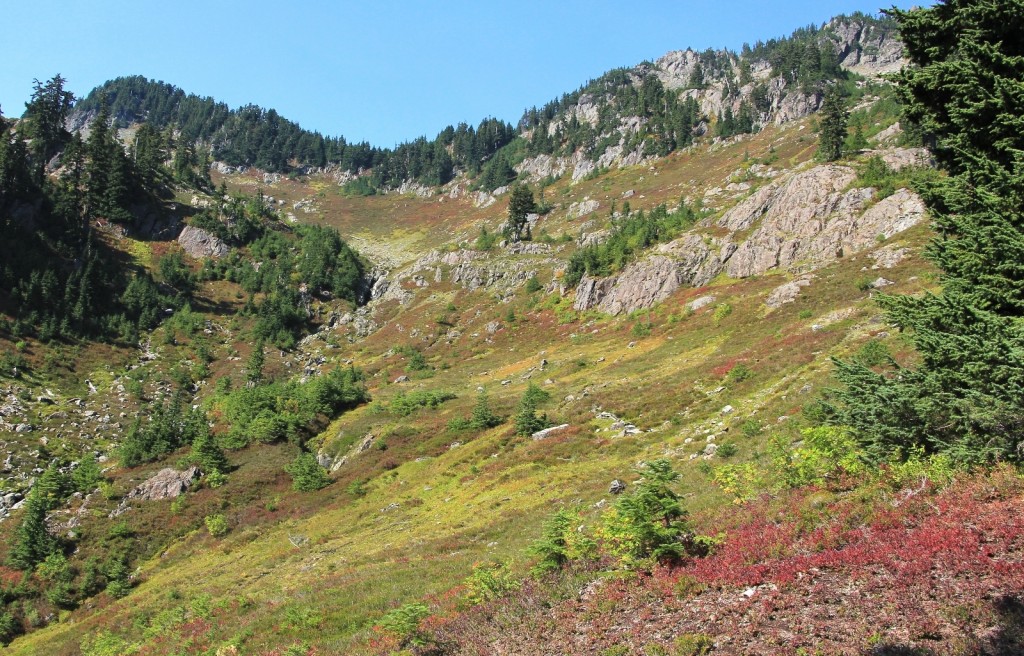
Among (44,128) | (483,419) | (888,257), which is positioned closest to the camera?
(483,419)

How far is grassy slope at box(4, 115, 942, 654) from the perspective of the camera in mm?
19547

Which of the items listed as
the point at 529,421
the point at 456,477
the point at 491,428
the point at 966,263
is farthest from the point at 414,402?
the point at 966,263

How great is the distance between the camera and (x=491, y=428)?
42844mm

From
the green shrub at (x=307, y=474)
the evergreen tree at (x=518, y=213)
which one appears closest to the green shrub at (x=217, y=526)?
the green shrub at (x=307, y=474)

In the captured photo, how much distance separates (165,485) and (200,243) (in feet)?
281

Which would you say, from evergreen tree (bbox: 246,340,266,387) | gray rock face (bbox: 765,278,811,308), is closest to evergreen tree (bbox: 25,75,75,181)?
evergreen tree (bbox: 246,340,266,387)

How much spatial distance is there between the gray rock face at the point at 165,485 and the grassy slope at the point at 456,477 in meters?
1.94

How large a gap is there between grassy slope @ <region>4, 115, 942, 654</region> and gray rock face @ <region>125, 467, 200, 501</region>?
1938 millimetres

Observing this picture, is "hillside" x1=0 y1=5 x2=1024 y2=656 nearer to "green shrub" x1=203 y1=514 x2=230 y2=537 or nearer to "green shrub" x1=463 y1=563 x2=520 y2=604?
"green shrub" x1=463 y1=563 x2=520 y2=604

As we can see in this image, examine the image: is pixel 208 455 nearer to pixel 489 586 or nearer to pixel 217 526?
pixel 217 526

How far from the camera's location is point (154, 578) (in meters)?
31.8

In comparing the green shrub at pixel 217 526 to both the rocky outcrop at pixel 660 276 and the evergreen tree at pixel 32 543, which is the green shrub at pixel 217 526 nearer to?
the evergreen tree at pixel 32 543

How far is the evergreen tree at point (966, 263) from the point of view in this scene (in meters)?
10.6

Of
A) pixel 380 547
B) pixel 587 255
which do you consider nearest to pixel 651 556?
pixel 380 547
